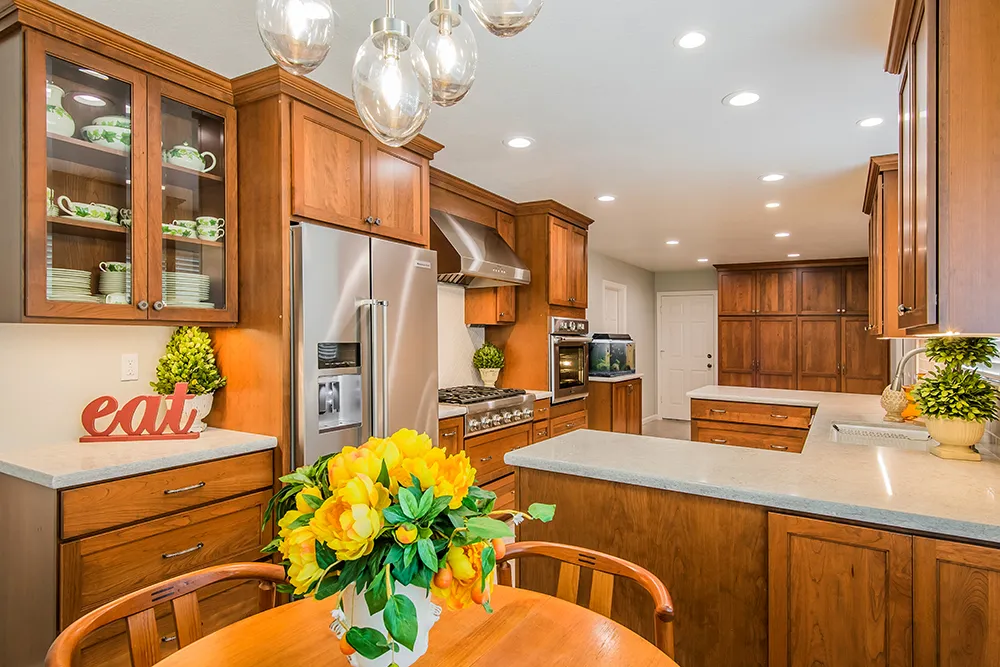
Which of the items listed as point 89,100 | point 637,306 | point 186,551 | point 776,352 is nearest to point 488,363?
point 186,551

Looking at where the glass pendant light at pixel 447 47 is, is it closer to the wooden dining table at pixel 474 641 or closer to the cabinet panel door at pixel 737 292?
the wooden dining table at pixel 474 641

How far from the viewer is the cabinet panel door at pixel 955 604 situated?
129cm

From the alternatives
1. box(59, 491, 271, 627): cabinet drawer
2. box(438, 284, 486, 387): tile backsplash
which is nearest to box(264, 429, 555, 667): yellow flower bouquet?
box(59, 491, 271, 627): cabinet drawer

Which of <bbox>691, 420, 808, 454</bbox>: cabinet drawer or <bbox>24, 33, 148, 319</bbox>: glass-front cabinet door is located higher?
<bbox>24, 33, 148, 319</bbox>: glass-front cabinet door

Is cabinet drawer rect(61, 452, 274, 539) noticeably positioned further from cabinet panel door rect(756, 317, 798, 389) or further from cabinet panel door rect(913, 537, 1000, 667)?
cabinet panel door rect(756, 317, 798, 389)

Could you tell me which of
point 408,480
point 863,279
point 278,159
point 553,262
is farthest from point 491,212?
point 863,279

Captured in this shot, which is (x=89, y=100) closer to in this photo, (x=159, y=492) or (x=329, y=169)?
(x=329, y=169)

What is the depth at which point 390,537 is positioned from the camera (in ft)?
2.49

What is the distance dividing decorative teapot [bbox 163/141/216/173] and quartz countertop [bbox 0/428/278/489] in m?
1.11

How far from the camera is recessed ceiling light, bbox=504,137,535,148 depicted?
3.08 meters

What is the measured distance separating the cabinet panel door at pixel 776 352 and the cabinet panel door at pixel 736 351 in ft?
0.35

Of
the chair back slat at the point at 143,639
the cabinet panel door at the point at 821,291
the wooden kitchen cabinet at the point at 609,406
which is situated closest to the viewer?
the chair back slat at the point at 143,639

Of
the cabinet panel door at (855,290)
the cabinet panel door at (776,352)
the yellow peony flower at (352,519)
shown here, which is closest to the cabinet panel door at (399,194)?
the yellow peony flower at (352,519)

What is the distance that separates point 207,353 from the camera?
2486 millimetres
